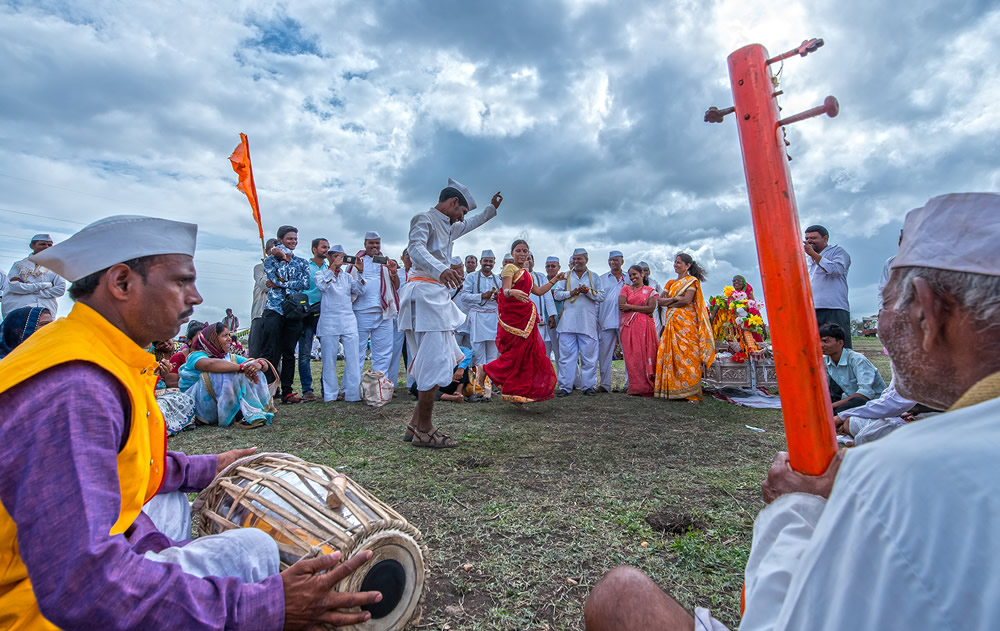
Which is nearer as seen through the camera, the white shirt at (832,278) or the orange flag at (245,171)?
the white shirt at (832,278)

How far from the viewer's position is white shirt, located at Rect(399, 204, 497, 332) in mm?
4641

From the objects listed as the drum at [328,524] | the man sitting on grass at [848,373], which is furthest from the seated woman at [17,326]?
the man sitting on grass at [848,373]

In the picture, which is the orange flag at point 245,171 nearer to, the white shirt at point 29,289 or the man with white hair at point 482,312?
A: the white shirt at point 29,289

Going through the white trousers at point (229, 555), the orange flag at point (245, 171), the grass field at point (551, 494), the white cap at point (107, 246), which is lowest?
the grass field at point (551, 494)

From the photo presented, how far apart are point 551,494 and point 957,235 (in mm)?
2804

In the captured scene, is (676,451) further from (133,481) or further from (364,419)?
(133,481)

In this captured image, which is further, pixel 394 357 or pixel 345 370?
pixel 394 357

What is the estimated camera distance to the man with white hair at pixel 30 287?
6957mm

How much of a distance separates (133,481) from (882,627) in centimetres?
158

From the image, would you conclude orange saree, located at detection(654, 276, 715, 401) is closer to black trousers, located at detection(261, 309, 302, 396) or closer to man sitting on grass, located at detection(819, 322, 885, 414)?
man sitting on grass, located at detection(819, 322, 885, 414)

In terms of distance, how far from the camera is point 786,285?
1.27 meters

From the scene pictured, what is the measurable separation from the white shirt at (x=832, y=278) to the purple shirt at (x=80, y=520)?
7.16 m

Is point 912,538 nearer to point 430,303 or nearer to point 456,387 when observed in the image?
point 430,303

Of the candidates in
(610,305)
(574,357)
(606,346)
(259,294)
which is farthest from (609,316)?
(259,294)
